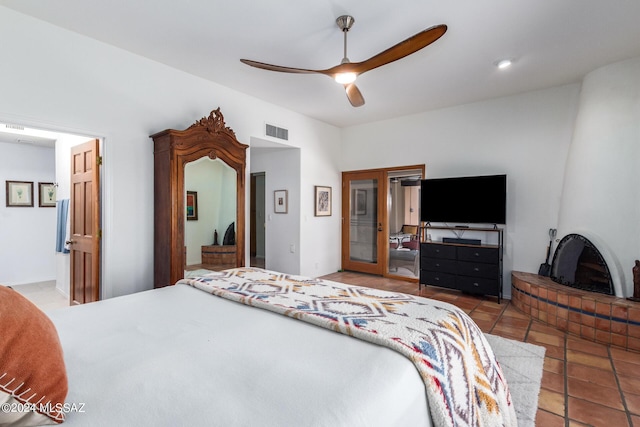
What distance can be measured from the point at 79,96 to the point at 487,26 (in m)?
3.56

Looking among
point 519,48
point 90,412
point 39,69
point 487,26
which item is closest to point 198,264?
point 39,69

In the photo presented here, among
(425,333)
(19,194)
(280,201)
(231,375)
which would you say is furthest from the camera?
(280,201)

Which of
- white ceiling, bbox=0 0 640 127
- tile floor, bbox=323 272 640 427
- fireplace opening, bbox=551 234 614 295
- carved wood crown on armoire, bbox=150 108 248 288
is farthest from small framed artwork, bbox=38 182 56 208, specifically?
fireplace opening, bbox=551 234 614 295

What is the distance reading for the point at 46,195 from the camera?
539 centimetres

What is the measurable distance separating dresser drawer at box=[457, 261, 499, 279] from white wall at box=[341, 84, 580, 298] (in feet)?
1.36

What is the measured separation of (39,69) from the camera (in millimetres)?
2516

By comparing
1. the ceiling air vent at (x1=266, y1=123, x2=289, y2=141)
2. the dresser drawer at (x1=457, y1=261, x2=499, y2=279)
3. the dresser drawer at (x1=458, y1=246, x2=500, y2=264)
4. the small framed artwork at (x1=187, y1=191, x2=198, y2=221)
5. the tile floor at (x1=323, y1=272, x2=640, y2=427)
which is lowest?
the tile floor at (x1=323, y1=272, x2=640, y2=427)

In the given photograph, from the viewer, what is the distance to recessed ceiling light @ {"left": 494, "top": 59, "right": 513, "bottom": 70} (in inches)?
125

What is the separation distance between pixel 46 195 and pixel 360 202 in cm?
555

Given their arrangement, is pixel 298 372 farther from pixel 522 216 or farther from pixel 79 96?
pixel 522 216

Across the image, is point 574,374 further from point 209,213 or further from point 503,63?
point 209,213

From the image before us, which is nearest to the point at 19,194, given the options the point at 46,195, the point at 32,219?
the point at 46,195

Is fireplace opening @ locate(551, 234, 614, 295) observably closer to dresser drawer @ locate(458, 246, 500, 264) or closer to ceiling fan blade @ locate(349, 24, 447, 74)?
dresser drawer @ locate(458, 246, 500, 264)

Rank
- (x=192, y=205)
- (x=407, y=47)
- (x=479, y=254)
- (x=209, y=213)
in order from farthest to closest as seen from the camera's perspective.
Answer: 1. (x=479, y=254)
2. (x=209, y=213)
3. (x=192, y=205)
4. (x=407, y=47)
